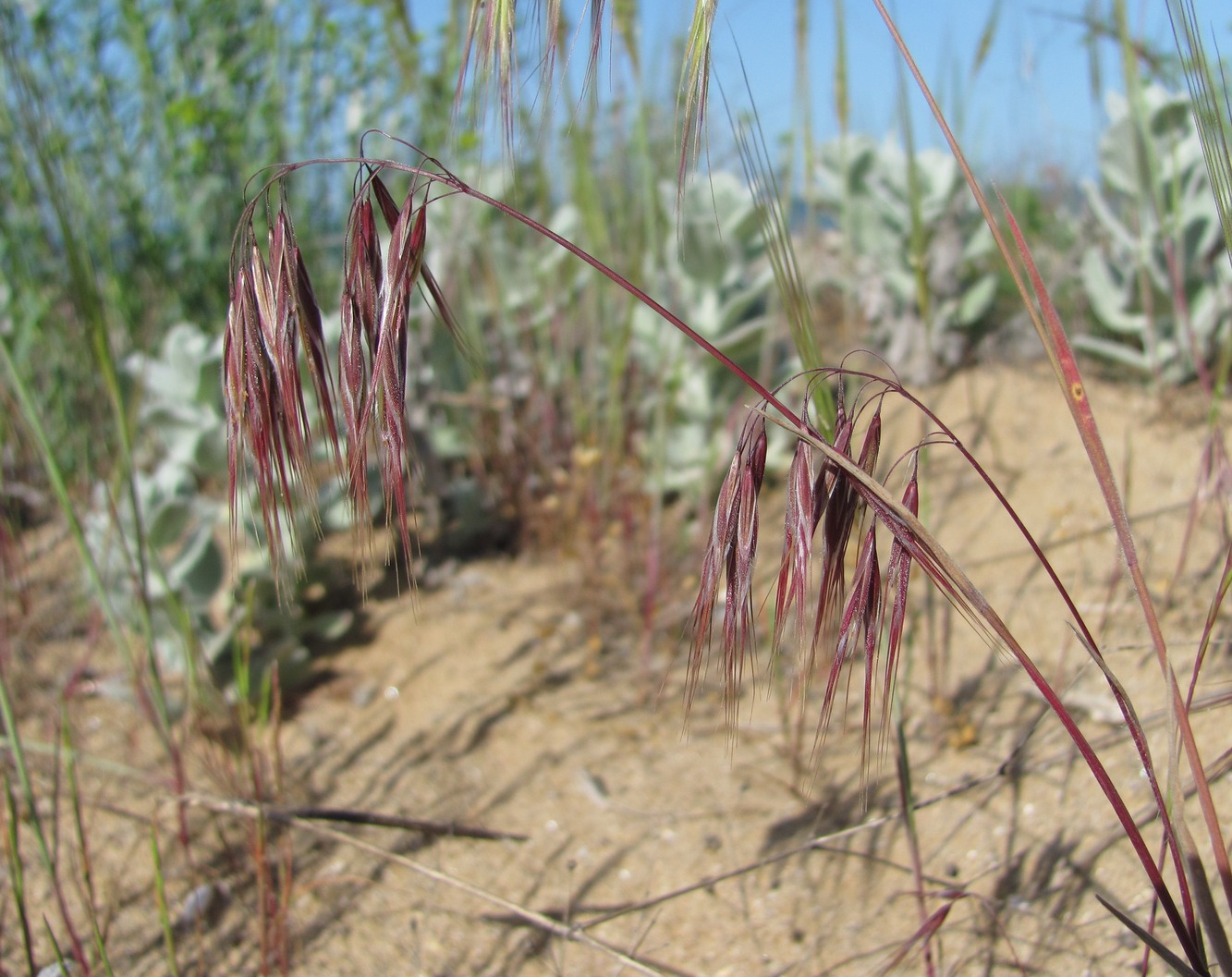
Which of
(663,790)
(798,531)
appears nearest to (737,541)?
(798,531)

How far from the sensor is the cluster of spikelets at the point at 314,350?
73cm

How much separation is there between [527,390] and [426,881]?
4.23 ft

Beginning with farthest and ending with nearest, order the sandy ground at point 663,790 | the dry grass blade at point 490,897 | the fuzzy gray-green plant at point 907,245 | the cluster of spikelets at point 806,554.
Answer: the fuzzy gray-green plant at point 907,245
the sandy ground at point 663,790
the dry grass blade at point 490,897
the cluster of spikelets at point 806,554

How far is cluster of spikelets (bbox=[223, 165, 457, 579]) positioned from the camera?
2.40 feet

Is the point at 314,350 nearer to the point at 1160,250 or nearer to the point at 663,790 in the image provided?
the point at 663,790

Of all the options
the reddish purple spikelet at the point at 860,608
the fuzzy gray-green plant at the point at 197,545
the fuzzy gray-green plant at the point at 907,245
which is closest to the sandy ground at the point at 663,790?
the fuzzy gray-green plant at the point at 197,545

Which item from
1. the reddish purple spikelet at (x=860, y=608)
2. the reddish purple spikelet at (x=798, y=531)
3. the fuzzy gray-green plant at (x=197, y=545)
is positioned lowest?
the fuzzy gray-green plant at (x=197, y=545)

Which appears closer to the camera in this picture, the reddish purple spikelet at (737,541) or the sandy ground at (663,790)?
the reddish purple spikelet at (737,541)

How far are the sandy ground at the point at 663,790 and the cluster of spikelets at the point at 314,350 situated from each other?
20.5 inches

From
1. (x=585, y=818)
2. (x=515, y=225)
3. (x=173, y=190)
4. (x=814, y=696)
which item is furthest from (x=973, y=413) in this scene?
(x=173, y=190)

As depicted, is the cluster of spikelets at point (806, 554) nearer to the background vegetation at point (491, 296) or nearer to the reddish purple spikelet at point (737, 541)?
the reddish purple spikelet at point (737, 541)

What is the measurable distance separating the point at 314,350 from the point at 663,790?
3.42 feet

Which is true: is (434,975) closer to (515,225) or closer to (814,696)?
(814,696)

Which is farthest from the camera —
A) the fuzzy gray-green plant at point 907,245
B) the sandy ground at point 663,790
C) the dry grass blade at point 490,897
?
the fuzzy gray-green plant at point 907,245
